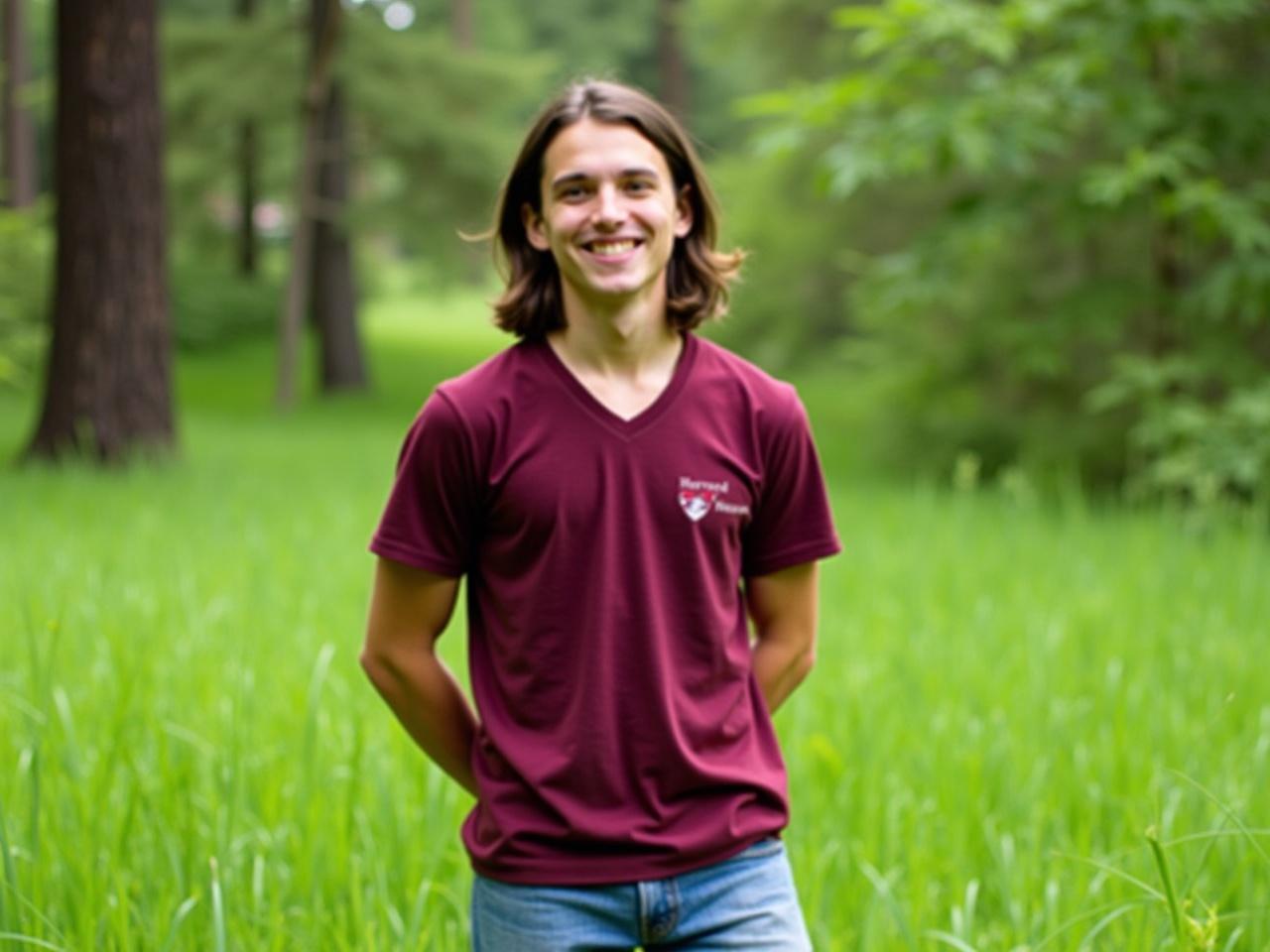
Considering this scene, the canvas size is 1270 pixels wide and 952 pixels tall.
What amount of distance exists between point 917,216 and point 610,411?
13.3 m

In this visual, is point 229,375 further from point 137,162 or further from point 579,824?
point 579,824

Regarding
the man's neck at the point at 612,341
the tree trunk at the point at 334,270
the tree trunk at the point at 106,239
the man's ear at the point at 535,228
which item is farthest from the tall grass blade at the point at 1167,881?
the tree trunk at the point at 334,270

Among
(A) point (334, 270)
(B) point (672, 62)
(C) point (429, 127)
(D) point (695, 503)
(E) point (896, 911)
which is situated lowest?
(E) point (896, 911)

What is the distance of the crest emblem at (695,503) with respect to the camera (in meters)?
2.10

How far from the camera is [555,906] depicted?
78.1 inches

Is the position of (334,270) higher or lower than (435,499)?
higher

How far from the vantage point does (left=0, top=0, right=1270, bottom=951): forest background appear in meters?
3.09

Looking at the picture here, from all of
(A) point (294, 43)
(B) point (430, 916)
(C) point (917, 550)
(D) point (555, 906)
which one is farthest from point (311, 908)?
(A) point (294, 43)

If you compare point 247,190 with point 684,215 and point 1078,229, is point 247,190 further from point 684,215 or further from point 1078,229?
point 684,215

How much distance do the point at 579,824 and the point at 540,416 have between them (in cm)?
55

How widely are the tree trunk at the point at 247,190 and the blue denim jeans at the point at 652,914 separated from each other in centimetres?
2297

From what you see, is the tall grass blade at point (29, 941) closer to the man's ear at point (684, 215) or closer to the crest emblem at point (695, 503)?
the crest emblem at point (695, 503)

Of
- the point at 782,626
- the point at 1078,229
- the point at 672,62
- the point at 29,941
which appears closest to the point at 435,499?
the point at 782,626

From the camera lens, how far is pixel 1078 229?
963cm
